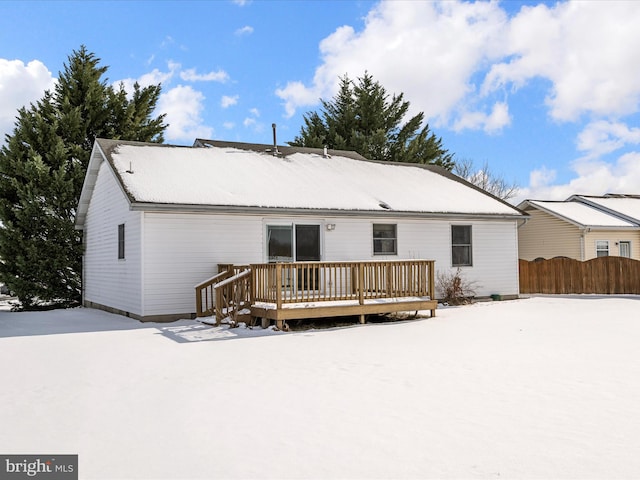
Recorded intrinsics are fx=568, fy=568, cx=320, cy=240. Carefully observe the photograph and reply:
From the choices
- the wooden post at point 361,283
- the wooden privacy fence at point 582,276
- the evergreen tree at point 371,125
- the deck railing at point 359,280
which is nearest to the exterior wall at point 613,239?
the wooden privacy fence at point 582,276

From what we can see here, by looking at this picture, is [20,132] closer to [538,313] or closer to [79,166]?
[79,166]

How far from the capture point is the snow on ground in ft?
13.5

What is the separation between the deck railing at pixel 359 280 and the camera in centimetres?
1182

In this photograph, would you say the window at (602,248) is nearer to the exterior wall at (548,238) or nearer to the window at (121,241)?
the exterior wall at (548,238)

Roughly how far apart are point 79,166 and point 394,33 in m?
12.3

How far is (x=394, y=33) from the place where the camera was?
50.5 feet

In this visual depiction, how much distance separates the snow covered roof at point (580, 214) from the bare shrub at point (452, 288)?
30.8 feet

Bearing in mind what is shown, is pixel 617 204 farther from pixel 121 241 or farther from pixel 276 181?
pixel 121 241

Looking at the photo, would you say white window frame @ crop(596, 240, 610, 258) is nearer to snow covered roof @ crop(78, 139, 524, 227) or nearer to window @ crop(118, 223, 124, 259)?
snow covered roof @ crop(78, 139, 524, 227)

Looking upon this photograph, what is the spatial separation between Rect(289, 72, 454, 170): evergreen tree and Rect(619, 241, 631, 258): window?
12.6 meters

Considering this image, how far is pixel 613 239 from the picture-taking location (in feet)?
81.7

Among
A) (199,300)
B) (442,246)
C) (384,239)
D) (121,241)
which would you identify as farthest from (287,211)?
(442,246)

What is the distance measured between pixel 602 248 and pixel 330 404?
22.6m

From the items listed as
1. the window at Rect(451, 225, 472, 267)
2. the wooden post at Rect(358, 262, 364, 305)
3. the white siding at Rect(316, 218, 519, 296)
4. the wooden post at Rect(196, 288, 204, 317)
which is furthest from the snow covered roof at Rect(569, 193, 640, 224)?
the wooden post at Rect(196, 288, 204, 317)
